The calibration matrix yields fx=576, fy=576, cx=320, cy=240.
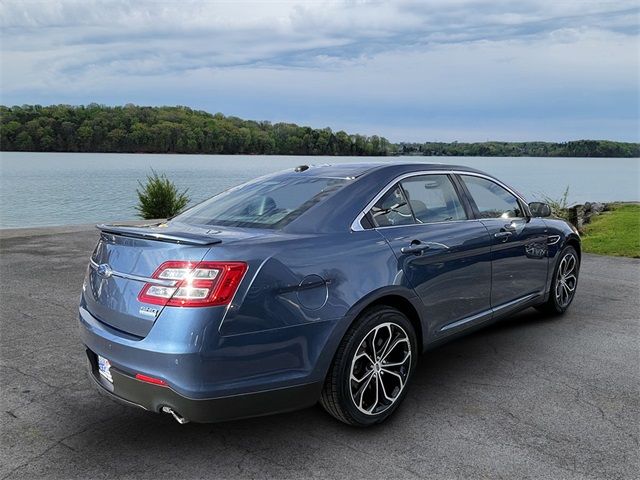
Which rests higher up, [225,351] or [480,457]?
[225,351]

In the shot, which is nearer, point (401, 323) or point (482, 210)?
point (401, 323)

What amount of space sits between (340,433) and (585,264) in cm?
714

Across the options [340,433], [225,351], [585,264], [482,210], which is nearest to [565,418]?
[340,433]

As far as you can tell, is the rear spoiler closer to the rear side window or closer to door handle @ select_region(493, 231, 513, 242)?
the rear side window

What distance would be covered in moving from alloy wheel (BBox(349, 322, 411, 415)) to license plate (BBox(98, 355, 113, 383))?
1319 millimetres

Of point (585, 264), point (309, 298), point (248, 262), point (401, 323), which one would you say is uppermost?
point (248, 262)

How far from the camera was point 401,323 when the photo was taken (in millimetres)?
3561

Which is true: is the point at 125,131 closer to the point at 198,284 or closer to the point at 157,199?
the point at 157,199

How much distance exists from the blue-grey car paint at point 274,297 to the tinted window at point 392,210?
0.06 meters

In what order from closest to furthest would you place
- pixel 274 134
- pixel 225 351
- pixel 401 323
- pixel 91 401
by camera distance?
pixel 225 351 < pixel 401 323 < pixel 91 401 < pixel 274 134

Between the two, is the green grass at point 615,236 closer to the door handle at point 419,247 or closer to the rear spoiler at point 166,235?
the door handle at point 419,247

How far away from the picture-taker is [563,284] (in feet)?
19.4

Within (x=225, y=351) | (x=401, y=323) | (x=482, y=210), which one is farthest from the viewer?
(x=482, y=210)

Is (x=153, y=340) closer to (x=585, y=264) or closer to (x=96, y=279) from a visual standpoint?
(x=96, y=279)
